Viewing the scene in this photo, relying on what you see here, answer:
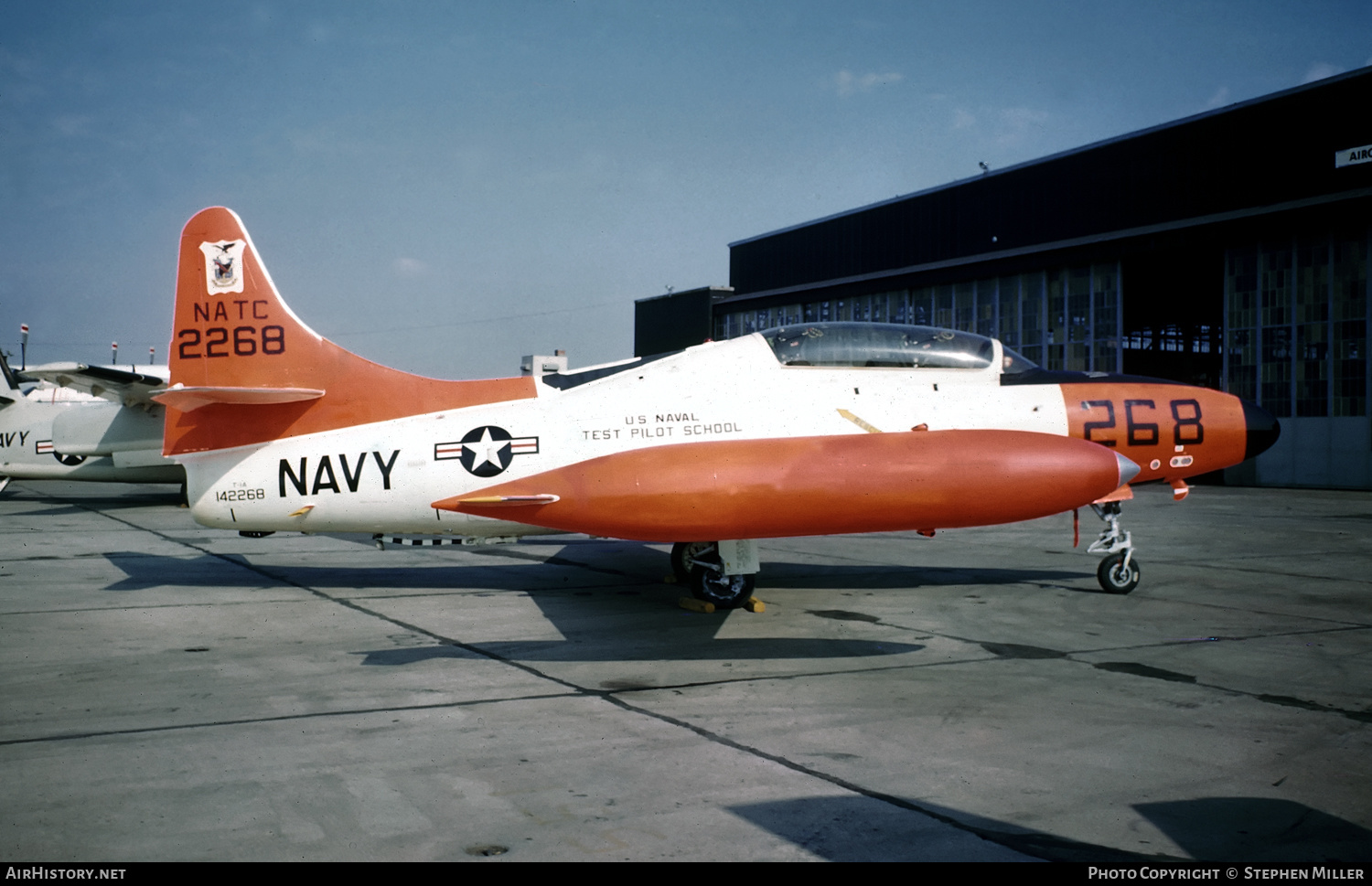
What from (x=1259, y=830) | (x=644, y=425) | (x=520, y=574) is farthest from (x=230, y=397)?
(x=1259, y=830)

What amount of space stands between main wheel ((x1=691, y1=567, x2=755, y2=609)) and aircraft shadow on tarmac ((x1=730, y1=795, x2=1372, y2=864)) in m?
4.63

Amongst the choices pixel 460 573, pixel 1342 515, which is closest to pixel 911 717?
pixel 460 573

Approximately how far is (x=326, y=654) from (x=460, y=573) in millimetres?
4708

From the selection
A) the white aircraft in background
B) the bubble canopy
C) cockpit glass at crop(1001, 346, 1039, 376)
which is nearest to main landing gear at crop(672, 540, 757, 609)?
the bubble canopy

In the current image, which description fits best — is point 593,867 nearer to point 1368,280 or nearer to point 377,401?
point 377,401

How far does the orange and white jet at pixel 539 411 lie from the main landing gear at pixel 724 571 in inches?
0.7

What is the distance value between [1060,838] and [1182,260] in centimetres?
3480

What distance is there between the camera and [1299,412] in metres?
30.4

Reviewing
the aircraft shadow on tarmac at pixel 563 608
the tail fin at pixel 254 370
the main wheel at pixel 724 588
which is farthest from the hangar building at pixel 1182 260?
the tail fin at pixel 254 370

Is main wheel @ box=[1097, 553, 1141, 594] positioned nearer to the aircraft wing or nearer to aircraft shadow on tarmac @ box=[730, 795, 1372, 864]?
aircraft shadow on tarmac @ box=[730, 795, 1372, 864]

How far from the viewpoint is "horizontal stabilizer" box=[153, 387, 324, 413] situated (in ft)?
29.3

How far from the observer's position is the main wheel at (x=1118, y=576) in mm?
10156

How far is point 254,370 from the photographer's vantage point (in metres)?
9.77

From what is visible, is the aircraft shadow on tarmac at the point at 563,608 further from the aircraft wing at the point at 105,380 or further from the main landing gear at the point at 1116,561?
the aircraft wing at the point at 105,380
